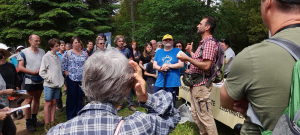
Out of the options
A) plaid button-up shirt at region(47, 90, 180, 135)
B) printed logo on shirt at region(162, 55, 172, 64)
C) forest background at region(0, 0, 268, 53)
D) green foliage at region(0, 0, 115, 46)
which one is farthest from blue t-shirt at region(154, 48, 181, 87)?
green foliage at region(0, 0, 115, 46)

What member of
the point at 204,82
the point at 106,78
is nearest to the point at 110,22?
the point at 204,82

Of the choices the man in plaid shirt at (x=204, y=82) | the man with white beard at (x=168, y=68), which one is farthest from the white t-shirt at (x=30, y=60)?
the man in plaid shirt at (x=204, y=82)

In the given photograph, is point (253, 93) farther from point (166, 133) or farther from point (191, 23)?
point (191, 23)

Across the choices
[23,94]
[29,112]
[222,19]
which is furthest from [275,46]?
[222,19]

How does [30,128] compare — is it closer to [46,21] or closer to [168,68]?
[168,68]

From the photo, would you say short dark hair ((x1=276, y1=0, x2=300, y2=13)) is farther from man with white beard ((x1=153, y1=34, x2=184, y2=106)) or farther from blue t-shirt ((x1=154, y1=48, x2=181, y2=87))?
blue t-shirt ((x1=154, y1=48, x2=181, y2=87))

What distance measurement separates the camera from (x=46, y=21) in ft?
62.8

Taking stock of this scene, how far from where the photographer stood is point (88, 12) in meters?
21.8

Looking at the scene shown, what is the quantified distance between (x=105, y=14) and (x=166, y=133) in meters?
23.7

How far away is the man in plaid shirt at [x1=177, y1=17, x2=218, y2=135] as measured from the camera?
9.49ft

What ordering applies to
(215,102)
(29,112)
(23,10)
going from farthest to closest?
(23,10), (29,112), (215,102)

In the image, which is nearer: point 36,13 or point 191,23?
point 191,23

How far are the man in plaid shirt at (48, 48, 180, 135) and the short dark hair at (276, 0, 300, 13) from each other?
92cm

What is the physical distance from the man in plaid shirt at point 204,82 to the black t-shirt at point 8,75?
3.21 meters
